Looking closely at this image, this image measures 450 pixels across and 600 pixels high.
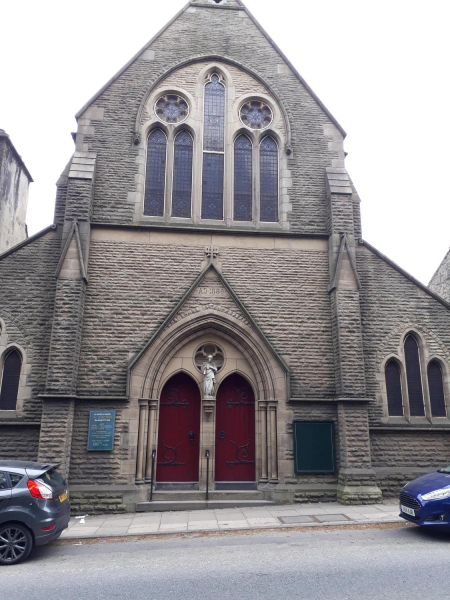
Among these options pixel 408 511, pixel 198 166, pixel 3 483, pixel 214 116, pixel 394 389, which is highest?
pixel 214 116

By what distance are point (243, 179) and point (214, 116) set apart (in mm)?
2150

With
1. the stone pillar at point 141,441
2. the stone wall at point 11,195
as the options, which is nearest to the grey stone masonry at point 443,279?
the stone pillar at point 141,441

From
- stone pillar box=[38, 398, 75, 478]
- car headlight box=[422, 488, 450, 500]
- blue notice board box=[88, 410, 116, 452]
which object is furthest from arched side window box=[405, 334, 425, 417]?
stone pillar box=[38, 398, 75, 478]

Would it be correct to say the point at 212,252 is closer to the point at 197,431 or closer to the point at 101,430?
the point at 197,431

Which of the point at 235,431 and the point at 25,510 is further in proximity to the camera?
the point at 235,431

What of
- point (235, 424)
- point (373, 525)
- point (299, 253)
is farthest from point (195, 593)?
point (299, 253)

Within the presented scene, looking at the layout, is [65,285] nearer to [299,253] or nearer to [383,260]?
[299,253]

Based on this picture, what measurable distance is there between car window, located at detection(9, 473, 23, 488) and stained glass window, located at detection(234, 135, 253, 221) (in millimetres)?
8532

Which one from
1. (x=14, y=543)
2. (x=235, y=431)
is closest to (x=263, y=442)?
(x=235, y=431)

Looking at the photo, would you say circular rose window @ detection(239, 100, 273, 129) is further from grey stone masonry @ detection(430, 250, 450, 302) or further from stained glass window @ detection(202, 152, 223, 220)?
grey stone masonry @ detection(430, 250, 450, 302)

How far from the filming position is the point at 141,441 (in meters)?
11.1

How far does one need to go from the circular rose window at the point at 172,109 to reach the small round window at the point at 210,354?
264 inches

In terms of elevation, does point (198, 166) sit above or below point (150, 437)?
above

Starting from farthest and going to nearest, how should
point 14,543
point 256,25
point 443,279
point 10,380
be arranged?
point 443,279 < point 256,25 < point 10,380 < point 14,543
